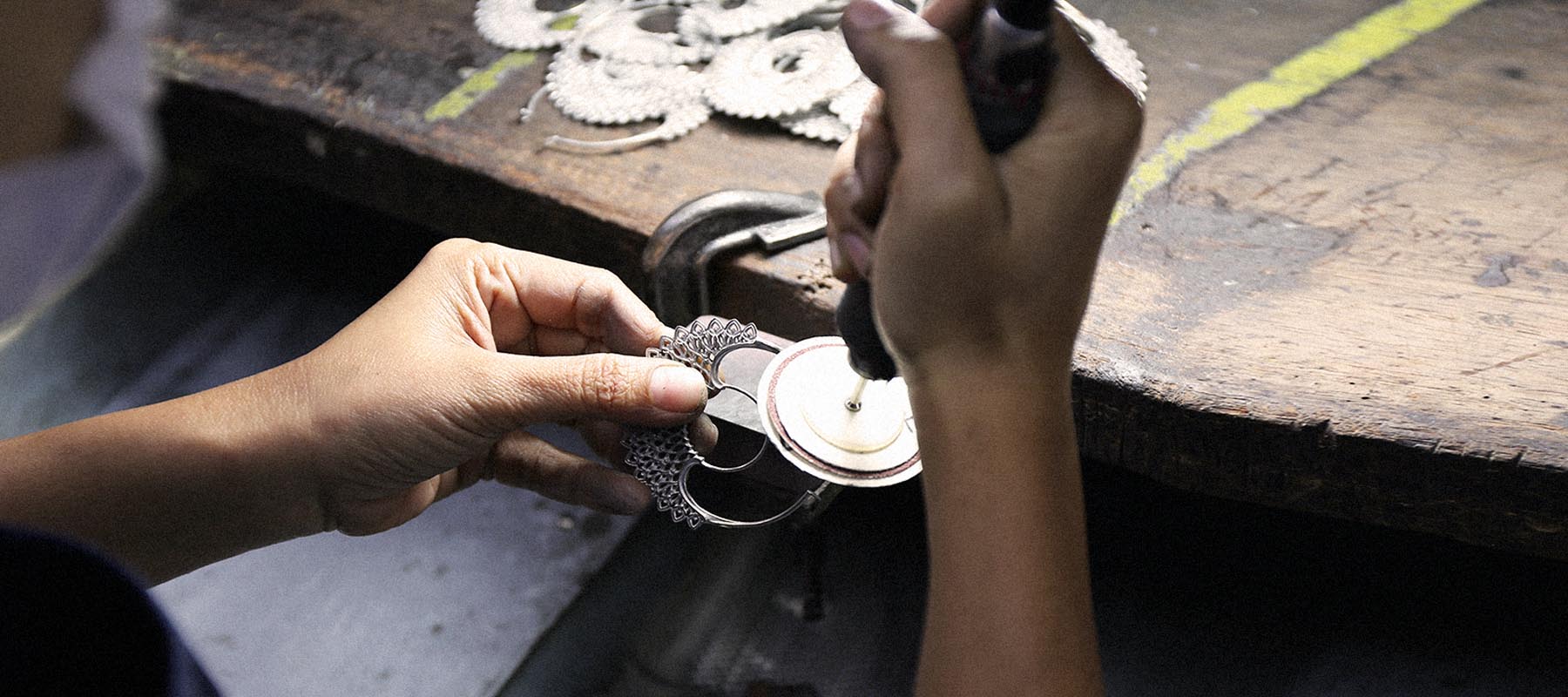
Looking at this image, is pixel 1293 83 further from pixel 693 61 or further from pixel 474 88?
pixel 474 88

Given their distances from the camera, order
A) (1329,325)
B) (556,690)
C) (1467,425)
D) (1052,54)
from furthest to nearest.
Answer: (556,690)
(1329,325)
(1467,425)
(1052,54)

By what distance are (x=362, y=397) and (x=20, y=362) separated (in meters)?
1.07

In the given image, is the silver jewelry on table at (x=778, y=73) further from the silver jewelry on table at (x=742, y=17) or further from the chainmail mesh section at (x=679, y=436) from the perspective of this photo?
the chainmail mesh section at (x=679, y=436)

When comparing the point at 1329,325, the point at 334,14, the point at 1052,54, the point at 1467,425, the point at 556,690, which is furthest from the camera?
the point at 334,14

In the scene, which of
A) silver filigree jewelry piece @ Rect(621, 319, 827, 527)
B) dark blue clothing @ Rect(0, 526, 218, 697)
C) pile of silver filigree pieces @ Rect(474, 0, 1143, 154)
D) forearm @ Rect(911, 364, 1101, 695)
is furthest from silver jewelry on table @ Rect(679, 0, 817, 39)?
dark blue clothing @ Rect(0, 526, 218, 697)

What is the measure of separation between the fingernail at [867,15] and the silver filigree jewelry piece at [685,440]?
318 millimetres

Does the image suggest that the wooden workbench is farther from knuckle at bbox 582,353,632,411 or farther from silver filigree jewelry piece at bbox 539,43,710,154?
knuckle at bbox 582,353,632,411

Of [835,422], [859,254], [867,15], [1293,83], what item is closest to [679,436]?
[835,422]

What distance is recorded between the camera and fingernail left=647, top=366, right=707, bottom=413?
32.9 inches

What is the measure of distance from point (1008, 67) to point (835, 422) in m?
0.33

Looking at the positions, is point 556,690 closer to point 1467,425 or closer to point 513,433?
point 513,433

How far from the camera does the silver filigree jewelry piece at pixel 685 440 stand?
2.89 ft

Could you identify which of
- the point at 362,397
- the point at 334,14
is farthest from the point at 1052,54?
the point at 334,14

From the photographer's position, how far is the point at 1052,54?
1.91 ft
